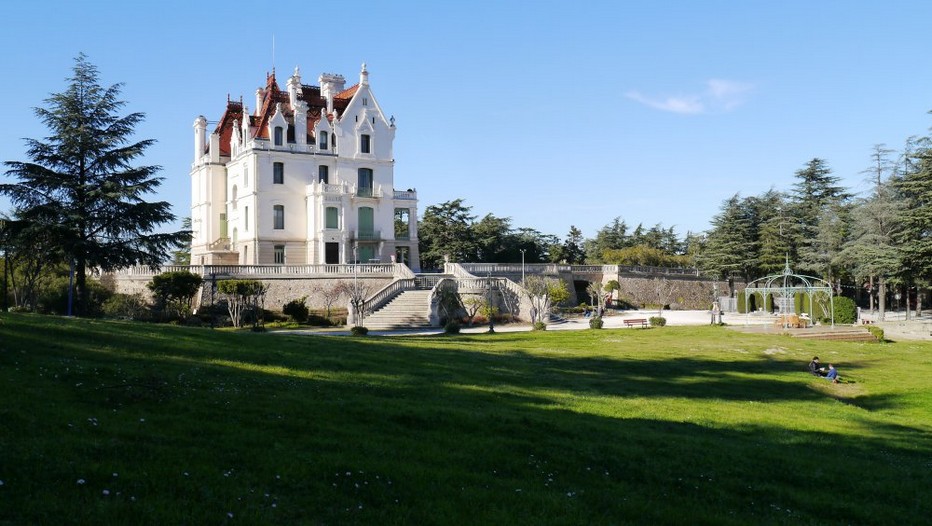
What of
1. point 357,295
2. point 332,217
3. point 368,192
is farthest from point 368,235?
point 357,295

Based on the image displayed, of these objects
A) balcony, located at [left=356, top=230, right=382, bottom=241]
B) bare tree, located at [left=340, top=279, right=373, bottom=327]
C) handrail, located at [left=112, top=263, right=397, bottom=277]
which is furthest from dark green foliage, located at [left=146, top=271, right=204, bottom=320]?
balcony, located at [left=356, top=230, right=382, bottom=241]

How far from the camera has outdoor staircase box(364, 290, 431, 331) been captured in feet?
162

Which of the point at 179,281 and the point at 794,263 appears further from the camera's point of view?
the point at 794,263

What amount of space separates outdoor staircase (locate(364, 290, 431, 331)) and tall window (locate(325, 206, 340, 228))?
1331cm

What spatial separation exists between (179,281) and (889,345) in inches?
1668

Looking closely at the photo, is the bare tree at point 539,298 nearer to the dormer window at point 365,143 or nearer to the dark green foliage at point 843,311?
the dormer window at point 365,143

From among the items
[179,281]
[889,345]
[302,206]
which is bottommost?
[889,345]

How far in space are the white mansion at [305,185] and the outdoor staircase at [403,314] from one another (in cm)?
1196

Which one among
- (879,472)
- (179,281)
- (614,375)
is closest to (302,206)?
(179,281)

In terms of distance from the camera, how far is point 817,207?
273ft

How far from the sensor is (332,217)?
63875 millimetres

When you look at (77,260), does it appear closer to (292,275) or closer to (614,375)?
(292,275)

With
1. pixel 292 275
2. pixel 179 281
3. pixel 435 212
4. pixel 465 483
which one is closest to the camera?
pixel 465 483

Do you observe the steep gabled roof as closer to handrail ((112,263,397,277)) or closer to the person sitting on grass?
handrail ((112,263,397,277))
